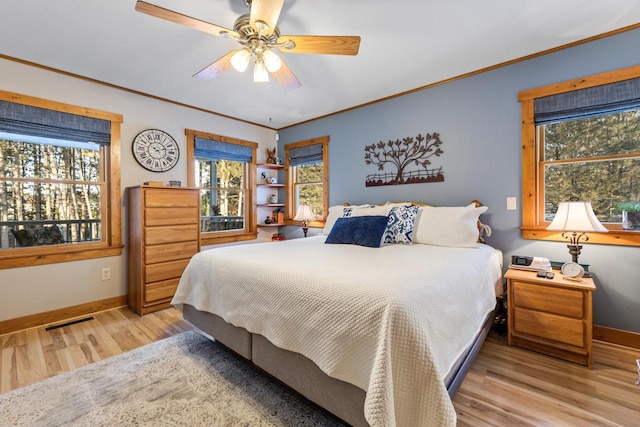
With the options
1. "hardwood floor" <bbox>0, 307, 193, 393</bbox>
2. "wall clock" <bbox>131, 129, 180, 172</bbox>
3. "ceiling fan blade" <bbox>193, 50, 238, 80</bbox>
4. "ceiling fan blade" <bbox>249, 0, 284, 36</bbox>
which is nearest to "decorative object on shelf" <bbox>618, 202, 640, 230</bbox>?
"ceiling fan blade" <bbox>249, 0, 284, 36</bbox>

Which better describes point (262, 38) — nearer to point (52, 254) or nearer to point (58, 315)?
point (52, 254)

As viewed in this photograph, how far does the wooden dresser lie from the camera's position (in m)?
2.89

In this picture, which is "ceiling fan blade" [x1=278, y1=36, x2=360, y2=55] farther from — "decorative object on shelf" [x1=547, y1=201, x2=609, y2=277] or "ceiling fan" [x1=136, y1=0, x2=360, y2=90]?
"decorative object on shelf" [x1=547, y1=201, x2=609, y2=277]

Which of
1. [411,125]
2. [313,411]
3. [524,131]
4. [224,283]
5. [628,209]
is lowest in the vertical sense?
[313,411]

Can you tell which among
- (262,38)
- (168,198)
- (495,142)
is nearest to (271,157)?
(168,198)

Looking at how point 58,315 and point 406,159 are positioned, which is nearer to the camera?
point 58,315

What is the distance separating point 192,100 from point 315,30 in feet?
6.83

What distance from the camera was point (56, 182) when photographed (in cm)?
282

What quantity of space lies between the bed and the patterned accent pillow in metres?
0.30

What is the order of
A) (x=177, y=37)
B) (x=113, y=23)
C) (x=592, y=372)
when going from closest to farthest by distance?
1. (x=592, y=372)
2. (x=113, y=23)
3. (x=177, y=37)

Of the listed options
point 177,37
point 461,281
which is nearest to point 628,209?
point 461,281

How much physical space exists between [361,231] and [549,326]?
1530 mm

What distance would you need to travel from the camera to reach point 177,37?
2.22m

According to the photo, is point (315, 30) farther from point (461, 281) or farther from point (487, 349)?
point (487, 349)
